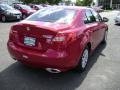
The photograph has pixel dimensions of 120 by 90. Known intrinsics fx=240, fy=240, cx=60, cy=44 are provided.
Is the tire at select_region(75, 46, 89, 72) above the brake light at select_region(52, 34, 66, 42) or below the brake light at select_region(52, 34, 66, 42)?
below

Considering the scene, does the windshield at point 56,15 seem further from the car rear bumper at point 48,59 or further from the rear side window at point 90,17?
the car rear bumper at point 48,59

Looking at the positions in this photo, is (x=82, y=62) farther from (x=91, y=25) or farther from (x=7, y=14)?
(x=7, y=14)

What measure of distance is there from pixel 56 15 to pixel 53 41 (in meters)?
1.20

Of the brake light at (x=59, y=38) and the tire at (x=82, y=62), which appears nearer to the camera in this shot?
the brake light at (x=59, y=38)

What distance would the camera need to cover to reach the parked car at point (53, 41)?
489 centimetres

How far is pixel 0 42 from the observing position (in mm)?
9289

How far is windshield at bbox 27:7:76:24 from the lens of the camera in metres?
5.64

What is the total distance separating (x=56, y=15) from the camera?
5871 mm

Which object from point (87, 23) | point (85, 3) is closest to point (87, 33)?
point (87, 23)

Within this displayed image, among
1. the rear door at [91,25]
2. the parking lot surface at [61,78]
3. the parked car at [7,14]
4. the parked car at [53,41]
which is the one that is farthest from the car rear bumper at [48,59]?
the parked car at [7,14]

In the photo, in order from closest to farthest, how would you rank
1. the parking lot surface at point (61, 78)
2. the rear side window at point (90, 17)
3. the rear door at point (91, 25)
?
the parking lot surface at point (61, 78), the rear door at point (91, 25), the rear side window at point (90, 17)

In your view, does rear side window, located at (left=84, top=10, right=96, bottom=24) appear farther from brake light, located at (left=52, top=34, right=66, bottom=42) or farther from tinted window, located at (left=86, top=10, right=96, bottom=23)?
brake light, located at (left=52, top=34, right=66, bottom=42)

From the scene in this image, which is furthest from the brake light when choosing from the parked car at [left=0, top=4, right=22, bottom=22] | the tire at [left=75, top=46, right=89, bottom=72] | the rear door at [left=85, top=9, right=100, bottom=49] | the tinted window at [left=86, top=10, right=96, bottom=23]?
the parked car at [left=0, top=4, right=22, bottom=22]

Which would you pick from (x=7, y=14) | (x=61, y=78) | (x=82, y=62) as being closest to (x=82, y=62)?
(x=82, y=62)
